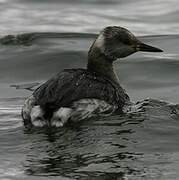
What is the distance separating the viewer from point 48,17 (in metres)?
16.0

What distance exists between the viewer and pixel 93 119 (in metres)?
8.97

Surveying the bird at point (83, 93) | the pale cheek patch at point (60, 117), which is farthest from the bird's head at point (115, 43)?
the pale cheek patch at point (60, 117)

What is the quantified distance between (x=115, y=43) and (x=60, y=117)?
6.22 feet

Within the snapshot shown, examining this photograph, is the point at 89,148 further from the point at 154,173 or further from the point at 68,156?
the point at 154,173

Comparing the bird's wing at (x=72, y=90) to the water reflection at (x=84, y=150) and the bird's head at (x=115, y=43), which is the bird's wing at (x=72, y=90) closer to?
the water reflection at (x=84, y=150)

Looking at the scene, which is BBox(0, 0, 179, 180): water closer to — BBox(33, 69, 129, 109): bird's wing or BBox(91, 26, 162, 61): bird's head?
BBox(33, 69, 129, 109): bird's wing

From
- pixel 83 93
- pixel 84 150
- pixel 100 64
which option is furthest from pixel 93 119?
pixel 100 64

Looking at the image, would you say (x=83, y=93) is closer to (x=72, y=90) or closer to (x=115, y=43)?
(x=72, y=90)

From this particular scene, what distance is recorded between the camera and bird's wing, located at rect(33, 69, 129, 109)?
8.65 m

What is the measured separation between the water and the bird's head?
710mm

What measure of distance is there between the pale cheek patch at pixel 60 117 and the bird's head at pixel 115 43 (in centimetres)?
168

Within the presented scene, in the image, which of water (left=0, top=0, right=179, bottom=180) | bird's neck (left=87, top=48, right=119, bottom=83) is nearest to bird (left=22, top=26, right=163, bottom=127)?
bird's neck (left=87, top=48, right=119, bottom=83)

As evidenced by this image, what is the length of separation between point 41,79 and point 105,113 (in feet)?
10.2

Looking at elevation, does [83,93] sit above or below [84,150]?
above
